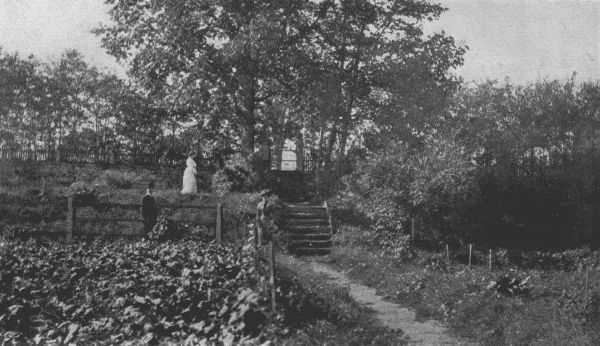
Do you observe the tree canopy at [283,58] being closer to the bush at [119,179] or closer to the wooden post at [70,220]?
the bush at [119,179]

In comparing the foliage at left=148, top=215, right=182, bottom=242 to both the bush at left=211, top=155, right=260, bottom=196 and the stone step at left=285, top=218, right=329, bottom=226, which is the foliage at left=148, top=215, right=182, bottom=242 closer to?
the stone step at left=285, top=218, right=329, bottom=226

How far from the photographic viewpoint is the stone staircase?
1903cm

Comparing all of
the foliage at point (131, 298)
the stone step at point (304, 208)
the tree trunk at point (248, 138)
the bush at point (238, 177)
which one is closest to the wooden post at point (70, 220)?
the foliage at point (131, 298)

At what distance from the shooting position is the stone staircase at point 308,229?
1903cm

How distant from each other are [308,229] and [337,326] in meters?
11.6

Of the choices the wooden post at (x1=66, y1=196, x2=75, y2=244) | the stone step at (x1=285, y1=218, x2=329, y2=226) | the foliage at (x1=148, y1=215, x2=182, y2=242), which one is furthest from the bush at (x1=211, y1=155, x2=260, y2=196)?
the wooden post at (x1=66, y1=196, x2=75, y2=244)

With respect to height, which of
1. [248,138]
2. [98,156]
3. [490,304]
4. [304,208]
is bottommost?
[490,304]

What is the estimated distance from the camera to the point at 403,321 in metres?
10.8

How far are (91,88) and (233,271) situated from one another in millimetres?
37474

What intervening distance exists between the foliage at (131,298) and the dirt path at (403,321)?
2.66 metres

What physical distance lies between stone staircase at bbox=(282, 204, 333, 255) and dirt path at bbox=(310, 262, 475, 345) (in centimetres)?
473

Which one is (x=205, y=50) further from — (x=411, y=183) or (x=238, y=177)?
(x=411, y=183)

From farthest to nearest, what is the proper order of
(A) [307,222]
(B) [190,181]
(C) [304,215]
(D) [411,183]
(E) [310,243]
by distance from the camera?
(B) [190,181] < (C) [304,215] < (A) [307,222] < (D) [411,183] < (E) [310,243]

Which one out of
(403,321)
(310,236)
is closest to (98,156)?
(310,236)
